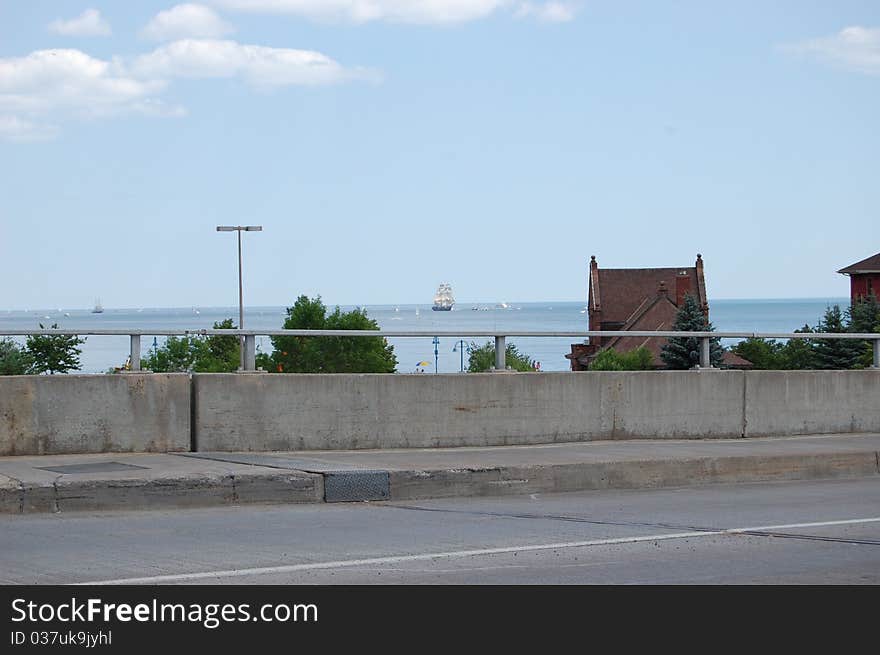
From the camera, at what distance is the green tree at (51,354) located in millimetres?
12695

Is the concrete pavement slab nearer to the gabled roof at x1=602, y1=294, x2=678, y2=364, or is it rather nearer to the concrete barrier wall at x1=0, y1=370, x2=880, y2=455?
the concrete barrier wall at x1=0, y1=370, x2=880, y2=455

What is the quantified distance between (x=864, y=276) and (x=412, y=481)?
75904 millimetres

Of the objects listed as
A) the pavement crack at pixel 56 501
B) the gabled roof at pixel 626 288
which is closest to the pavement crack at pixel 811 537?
the pavement crack at pixel 56 501

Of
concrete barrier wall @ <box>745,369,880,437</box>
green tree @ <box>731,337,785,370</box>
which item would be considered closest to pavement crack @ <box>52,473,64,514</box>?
concrete barrier wall @ <box>745,369,880,437</box>

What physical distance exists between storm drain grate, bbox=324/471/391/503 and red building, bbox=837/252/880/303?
2834 inches

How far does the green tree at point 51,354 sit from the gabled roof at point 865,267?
241ft

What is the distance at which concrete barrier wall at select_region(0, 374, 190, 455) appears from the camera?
12.3 m

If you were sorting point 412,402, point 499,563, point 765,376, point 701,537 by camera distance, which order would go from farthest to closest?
point 765,376 → point 412,402 → point 701,537 → point 499,563

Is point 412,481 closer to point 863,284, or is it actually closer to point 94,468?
point 94,468

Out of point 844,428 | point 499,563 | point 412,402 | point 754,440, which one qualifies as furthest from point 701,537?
point 844,428
